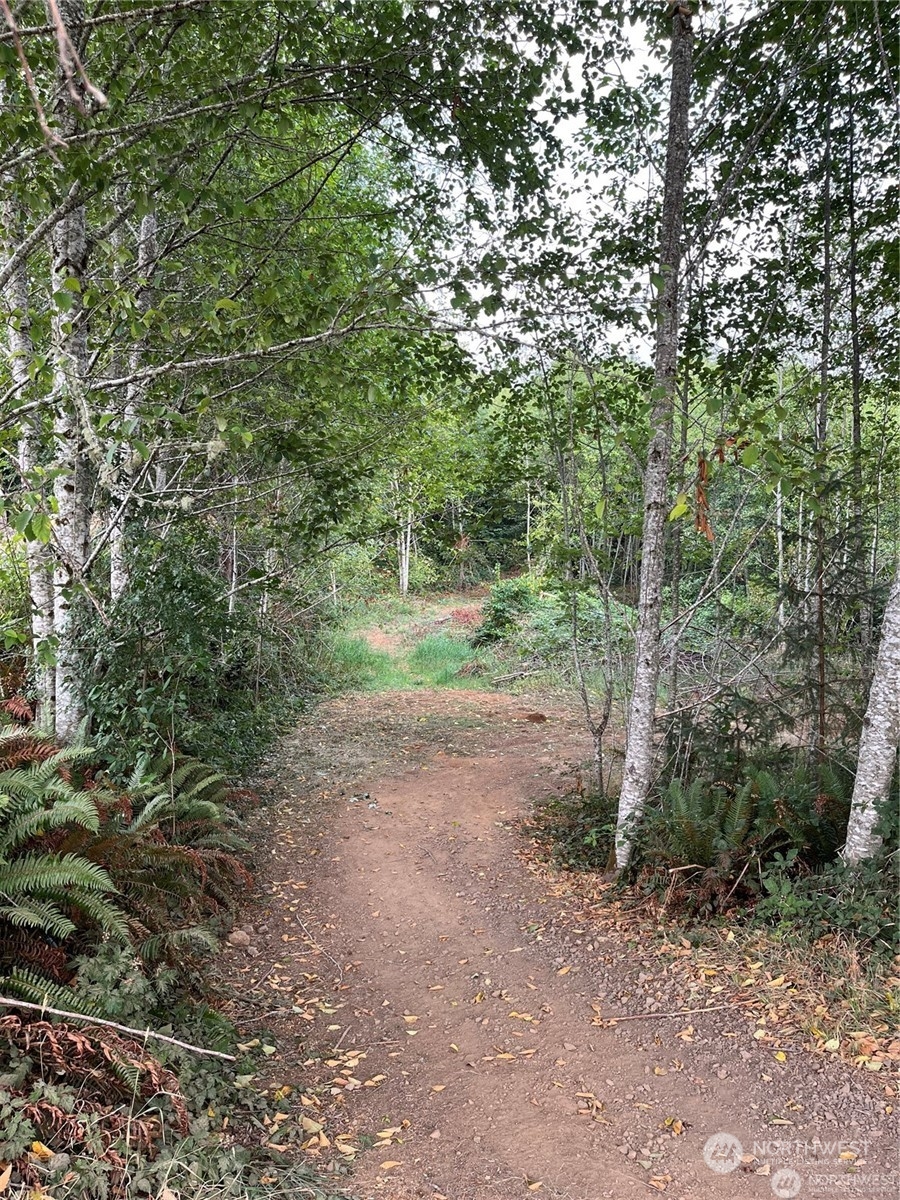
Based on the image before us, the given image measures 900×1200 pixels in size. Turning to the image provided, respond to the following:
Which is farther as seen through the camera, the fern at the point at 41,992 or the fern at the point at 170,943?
the fern at the point at 170,943

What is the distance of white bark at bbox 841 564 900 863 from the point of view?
381 cm

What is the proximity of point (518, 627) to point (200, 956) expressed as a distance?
1218cm

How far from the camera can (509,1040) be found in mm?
3740

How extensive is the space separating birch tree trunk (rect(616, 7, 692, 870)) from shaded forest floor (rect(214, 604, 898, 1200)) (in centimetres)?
89

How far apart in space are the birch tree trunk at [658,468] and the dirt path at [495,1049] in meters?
1.08

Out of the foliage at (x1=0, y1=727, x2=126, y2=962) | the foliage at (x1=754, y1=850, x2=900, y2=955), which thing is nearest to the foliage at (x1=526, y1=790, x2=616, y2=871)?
the foliage at (x1=754, y1=850, x2=900, y2=955)

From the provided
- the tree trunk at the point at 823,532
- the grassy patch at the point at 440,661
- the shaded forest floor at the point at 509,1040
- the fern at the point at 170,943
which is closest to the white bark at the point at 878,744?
the shaded forest floor at the point at 509,1040

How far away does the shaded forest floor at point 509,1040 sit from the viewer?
2850 mm

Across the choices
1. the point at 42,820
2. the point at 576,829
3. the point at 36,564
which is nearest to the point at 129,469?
the point at 36,564

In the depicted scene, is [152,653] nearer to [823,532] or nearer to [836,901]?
[836,901]

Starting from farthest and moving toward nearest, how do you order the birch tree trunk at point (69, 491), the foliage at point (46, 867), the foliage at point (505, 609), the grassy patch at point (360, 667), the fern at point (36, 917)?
the foliage at point (505, 609) < the grassy patch at point (360, 667) < the birch tree trunk at point (69, 491) < the foliage at point (46, 867) < the fern at point (36, 917)

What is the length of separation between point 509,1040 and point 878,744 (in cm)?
264

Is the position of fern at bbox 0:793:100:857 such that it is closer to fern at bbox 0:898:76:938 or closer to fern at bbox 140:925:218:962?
fern at bbox 0:898:76:938

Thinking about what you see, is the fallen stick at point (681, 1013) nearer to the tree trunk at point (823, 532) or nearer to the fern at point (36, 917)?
the tree trunk at point (823, 532)
